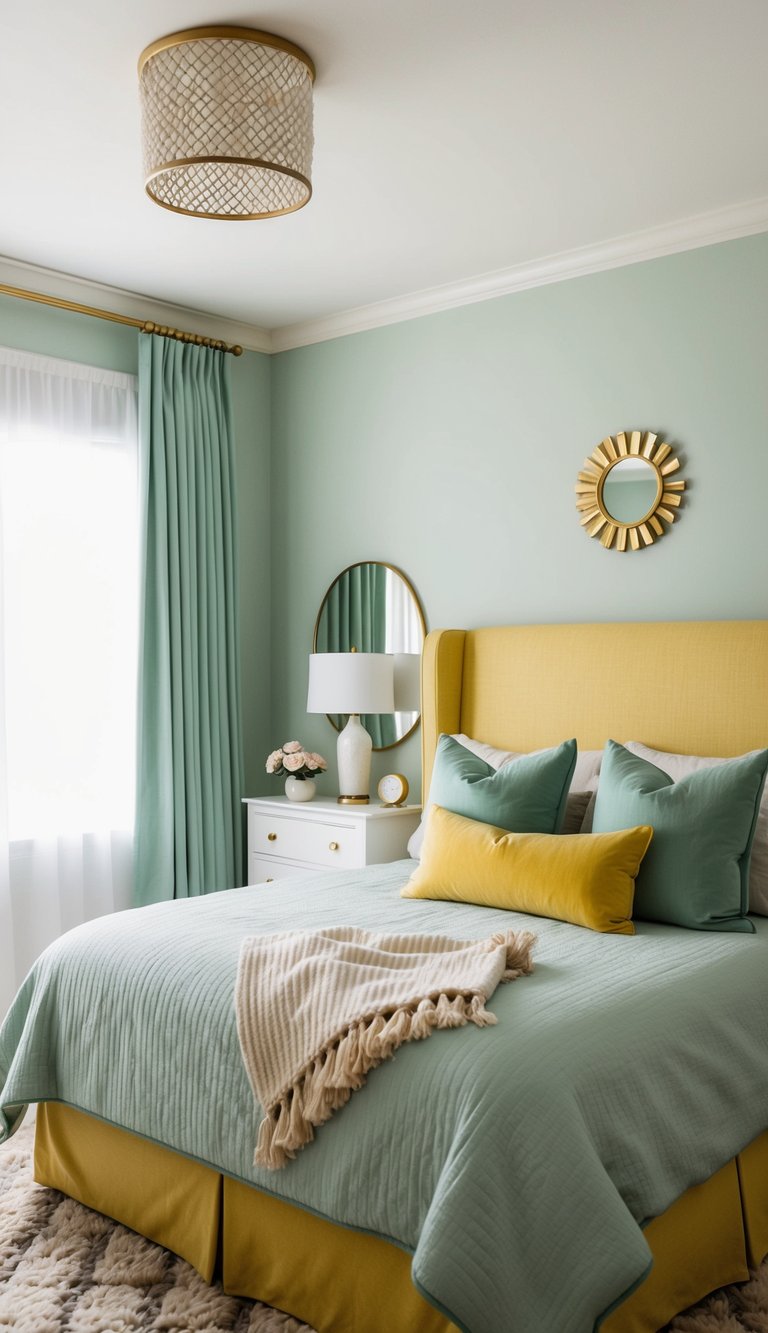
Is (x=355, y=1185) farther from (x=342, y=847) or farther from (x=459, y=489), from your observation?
(x=459, y=489)

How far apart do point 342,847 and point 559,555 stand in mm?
1285

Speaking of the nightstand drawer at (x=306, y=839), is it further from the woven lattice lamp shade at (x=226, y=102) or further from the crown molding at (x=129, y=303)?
the woven lattice lamp shade at (x=226, y=102)

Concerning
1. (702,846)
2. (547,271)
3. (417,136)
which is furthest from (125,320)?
(702,846)

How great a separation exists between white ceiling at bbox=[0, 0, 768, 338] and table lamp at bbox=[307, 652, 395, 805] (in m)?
1.39

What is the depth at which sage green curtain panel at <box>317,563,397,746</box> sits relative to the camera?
4.44 metres

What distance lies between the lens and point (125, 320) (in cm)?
424

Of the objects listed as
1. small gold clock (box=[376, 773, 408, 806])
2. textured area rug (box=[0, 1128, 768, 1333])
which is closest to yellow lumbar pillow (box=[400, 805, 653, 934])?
textured area rug (box=[0, 1128, 768, 1333])

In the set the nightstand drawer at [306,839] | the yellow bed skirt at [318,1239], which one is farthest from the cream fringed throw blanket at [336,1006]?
the nightstand drawer at [306,839]

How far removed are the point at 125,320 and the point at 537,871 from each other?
2.67 m

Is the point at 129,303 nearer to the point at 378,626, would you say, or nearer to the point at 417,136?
the point at 378,626

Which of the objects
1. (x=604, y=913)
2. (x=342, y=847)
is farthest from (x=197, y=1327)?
(x=342, y=847)

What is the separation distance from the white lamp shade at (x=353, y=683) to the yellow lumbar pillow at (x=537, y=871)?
105cm

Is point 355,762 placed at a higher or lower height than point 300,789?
higher

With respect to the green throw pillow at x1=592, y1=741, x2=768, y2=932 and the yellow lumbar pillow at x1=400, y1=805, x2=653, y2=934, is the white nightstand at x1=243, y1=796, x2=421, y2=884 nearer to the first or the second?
the yellow lumbar pillow at x1=400, y1=805, x2=653, y2=934
